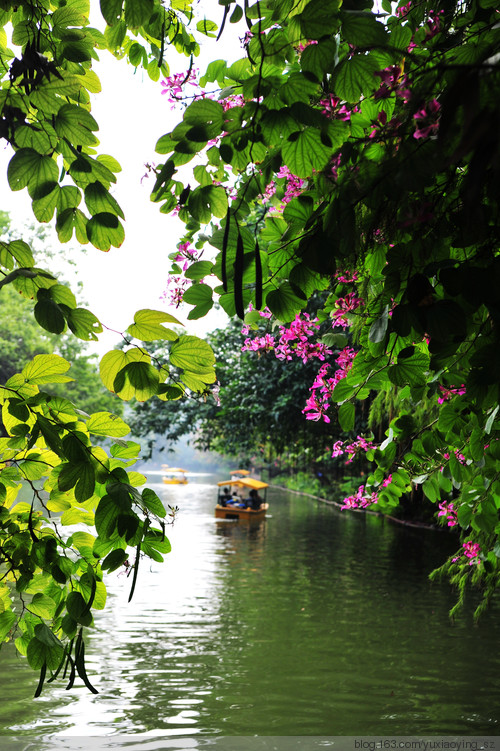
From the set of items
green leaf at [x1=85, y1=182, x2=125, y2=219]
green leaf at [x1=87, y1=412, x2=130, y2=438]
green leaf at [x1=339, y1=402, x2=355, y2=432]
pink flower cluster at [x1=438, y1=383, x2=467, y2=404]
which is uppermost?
green leaf at [x1=85, y1=182, x2=125, y2=219]

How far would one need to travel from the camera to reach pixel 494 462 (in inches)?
117

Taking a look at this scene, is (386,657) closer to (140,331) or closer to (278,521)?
(140,331)

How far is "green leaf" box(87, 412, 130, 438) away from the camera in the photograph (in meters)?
Result: 1.79

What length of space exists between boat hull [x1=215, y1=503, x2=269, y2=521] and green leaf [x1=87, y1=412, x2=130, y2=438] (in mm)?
24989

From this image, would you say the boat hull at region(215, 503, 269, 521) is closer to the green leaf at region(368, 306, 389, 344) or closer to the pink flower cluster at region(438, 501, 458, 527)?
the pink flower cluster at region(438, 501, 458, 527)

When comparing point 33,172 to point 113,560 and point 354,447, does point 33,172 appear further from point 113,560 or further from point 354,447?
point 354,447

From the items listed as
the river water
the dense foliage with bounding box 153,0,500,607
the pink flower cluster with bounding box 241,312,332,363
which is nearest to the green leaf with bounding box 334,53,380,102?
the dense foliage with bounding box 153,0,500,607

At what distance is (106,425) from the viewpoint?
5.96 ft

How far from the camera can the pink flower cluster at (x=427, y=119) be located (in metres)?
1.35

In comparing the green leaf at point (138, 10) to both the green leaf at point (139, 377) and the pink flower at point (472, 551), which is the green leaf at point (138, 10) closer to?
the green leaf at point (139, 377)

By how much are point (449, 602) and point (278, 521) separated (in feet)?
51.7

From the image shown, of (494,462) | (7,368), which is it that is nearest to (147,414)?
(7,368)

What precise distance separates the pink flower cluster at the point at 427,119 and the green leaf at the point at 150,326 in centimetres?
65

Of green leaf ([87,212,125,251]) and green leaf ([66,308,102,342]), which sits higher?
green leaf ([87,212,125,251])
